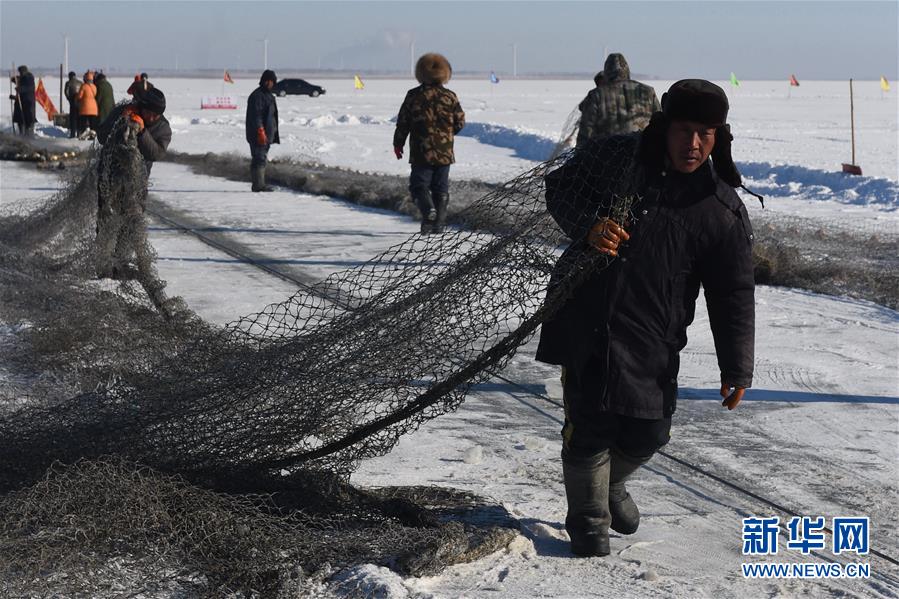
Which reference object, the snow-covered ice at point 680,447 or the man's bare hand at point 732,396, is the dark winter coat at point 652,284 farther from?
the snow-covered ice at point 680,447

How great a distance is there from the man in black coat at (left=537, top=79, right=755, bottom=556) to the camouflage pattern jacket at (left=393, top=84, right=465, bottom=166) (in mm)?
7507

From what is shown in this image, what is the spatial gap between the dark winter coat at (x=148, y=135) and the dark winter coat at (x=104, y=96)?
20.3 metres

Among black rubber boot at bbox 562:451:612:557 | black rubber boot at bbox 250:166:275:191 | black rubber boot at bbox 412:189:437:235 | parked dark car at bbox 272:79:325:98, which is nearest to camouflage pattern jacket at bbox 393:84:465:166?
black rubber boot at bbox 412:189:437:235

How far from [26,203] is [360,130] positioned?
2848 centimetres

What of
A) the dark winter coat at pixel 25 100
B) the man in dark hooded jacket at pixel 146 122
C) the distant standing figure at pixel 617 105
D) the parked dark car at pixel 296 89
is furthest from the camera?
the parked dark car at pixel 296 89

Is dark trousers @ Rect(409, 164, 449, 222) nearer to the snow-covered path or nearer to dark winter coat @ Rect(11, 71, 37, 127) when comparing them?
the snow-covered path

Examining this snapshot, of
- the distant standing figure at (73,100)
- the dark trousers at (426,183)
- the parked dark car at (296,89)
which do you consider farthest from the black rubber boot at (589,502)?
the parked dark car at (296,89)

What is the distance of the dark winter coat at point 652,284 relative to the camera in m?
3.67

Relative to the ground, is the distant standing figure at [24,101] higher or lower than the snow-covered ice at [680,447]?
higher

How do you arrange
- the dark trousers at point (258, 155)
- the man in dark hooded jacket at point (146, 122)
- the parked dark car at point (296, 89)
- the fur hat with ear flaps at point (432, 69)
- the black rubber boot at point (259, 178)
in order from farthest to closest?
the parked dark car at point (296, 89), the black rubber boot at point (259, 178), the dark trousers at point (258, 155), the fur hat with ear flaps at point (432, 69), the man in dark hooded jacket at point (146, 122)

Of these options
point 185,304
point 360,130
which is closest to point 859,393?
point 185,304

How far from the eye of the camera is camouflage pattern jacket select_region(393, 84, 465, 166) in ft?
36.8

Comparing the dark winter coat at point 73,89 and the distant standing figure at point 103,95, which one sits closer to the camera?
the distant standing figure at point 103,95

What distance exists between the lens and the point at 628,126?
29.0 ft
